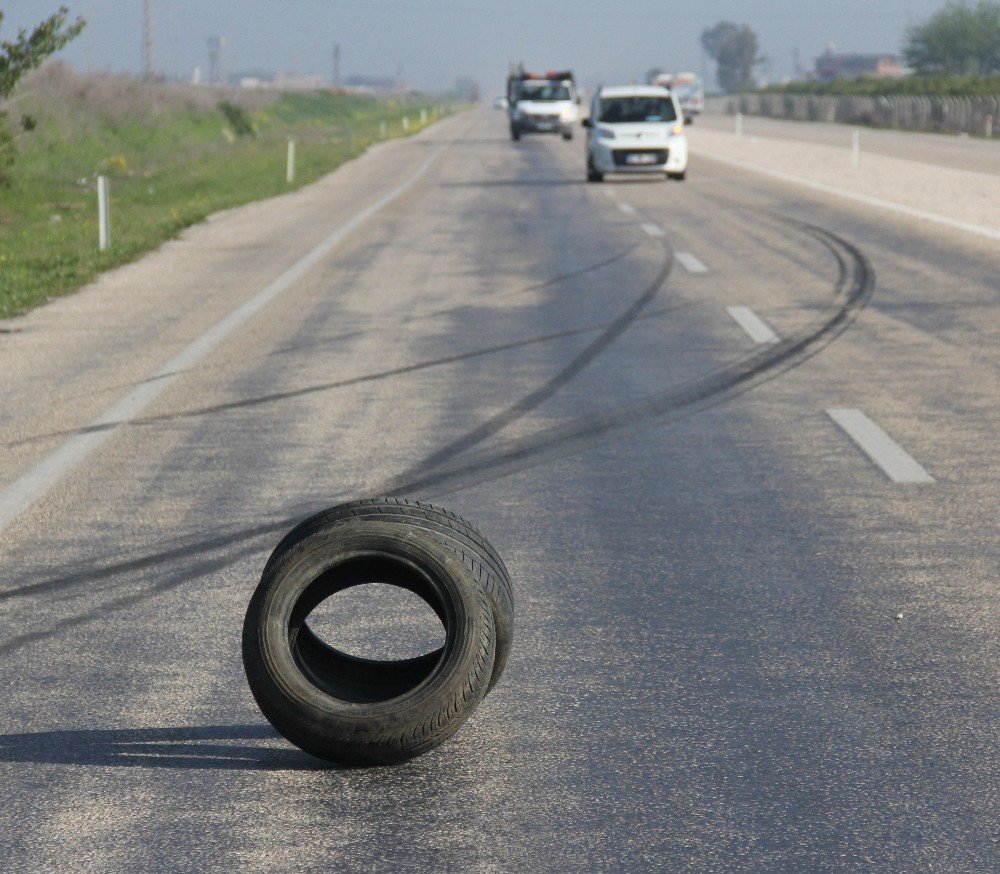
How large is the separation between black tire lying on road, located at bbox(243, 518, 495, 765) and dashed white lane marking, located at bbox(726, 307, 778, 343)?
8.49 metres

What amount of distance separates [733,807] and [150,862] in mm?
1371

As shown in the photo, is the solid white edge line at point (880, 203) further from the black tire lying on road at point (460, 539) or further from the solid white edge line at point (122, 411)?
the black tire lying on road at point (460, 539)

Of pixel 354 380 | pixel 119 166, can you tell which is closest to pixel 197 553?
pixel 354 380

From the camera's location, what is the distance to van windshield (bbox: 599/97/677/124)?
35.6m

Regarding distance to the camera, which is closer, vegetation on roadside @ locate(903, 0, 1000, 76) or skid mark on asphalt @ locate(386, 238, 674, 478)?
skid mark on asphalt @ locate(386, 238, 674, 478)

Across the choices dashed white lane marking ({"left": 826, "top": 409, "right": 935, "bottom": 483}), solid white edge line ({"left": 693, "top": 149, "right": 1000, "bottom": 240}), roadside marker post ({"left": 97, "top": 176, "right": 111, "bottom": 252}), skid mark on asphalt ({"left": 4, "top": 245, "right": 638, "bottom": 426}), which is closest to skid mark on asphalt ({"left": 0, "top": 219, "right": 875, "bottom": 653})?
dashed white lane marking ({"left": 826, "top": 409, "right": 935, "bottom": 483})

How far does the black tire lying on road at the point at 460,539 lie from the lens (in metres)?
4.48

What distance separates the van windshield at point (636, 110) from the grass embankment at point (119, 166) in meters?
6.70

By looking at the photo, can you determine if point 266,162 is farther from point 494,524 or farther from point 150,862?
point 150,862

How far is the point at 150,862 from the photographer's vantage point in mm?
3791

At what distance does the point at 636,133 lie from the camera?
35188mm

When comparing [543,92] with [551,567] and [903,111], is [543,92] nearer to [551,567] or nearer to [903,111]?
[903,111]

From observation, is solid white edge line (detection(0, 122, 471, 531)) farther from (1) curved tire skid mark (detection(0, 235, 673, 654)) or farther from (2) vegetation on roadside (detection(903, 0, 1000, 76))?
(2) vegetation on roadside (detection(903, 0, 1000, 76))

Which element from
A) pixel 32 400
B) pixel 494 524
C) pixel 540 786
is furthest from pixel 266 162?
pixel 540 786
